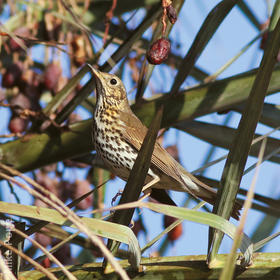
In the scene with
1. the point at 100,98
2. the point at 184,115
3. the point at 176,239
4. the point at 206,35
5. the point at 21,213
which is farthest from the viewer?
the point at 100,98

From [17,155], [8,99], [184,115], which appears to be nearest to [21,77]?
[8,99]

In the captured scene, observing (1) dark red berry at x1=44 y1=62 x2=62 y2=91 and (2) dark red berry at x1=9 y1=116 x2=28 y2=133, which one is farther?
(1) dark red berry at x1=44 y1=62 x2=62 y2=91

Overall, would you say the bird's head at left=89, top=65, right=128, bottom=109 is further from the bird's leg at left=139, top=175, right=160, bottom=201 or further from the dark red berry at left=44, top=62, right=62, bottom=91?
the bird's leg at left=139, top=175, right=160, bottom=201

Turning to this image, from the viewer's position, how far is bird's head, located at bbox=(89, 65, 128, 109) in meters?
3.26

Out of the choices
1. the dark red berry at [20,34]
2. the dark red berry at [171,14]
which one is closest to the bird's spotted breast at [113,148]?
the dark red berry at [20,34]

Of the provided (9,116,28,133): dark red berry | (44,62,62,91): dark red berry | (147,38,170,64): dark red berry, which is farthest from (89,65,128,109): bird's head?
(147,38,170,64): dark red berry

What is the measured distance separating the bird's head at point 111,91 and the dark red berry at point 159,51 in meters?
1.29

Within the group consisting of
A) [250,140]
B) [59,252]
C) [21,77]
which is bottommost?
[250,140]

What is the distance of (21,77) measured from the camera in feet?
9.34

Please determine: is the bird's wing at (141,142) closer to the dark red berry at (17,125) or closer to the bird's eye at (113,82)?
the bird's eye at (113,82)

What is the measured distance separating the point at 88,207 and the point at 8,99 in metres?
0.66

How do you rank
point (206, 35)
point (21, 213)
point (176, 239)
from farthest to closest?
point (176, 239)
point (206, 35)
point (21, 213)

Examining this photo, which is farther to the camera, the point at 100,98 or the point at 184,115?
the point at 100,98

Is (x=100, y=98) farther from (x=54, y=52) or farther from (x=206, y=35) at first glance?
(x=206, y=35)
